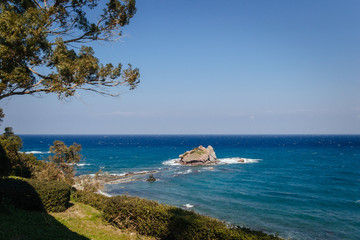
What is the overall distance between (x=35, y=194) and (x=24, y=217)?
1.88m

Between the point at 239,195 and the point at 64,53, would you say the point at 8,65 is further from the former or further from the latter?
the point at 239,195

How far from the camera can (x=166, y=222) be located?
11320mm

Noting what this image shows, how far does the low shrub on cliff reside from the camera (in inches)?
386

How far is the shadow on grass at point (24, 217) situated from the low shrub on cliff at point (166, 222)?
8.26 feet

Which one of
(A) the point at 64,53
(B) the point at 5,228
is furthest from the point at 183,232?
(A) the point at 64,53

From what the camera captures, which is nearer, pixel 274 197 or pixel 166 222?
pixel 166 222

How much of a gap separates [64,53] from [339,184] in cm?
5525

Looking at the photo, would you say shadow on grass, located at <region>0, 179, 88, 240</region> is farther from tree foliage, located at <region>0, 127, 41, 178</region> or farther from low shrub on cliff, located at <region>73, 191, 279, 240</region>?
tree foliage, located at <region>0, 127, 41, 178</region>

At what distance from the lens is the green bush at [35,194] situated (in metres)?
12.8

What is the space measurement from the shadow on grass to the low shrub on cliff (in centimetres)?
252

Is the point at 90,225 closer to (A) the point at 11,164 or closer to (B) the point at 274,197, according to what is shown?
(A) the point at 11,164

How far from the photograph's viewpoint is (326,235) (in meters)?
23.3

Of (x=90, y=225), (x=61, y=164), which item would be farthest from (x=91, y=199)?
(x=61, y=164)

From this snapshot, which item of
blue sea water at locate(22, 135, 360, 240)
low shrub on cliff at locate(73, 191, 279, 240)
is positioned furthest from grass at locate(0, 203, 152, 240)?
blue sea water at locate(22, 135, 360, 240)
